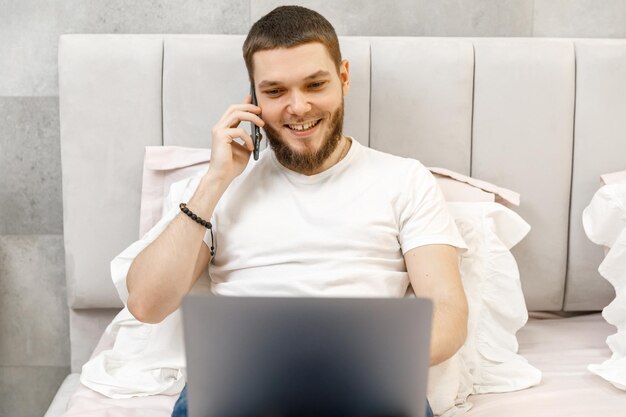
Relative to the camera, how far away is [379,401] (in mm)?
866

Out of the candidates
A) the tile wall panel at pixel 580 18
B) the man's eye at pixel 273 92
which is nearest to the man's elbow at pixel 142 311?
the man's eye at pixel 273 92

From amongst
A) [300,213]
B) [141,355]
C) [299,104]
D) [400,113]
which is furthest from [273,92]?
[141,355]

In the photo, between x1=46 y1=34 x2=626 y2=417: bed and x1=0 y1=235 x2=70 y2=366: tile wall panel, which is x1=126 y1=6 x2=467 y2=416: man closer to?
x1=46 y1=34 x2=626 y2=417: bed

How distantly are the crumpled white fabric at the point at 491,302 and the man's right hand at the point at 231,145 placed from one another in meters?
0.50

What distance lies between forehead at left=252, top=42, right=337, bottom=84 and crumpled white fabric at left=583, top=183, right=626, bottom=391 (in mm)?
738

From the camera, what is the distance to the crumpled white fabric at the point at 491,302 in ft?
4.68

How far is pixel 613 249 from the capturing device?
1.55m

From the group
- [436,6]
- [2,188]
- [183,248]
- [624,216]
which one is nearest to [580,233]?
[624,216]

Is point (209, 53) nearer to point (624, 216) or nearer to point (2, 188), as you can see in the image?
point (2, 188)

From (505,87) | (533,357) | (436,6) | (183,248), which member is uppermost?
(436,6)

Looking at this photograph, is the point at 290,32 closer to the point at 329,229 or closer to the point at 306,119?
the point at 306,119

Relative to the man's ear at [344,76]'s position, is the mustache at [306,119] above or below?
below

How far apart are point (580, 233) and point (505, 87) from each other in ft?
1.37

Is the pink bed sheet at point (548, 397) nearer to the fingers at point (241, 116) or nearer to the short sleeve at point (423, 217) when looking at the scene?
the short sleeve at point (423, 217)
